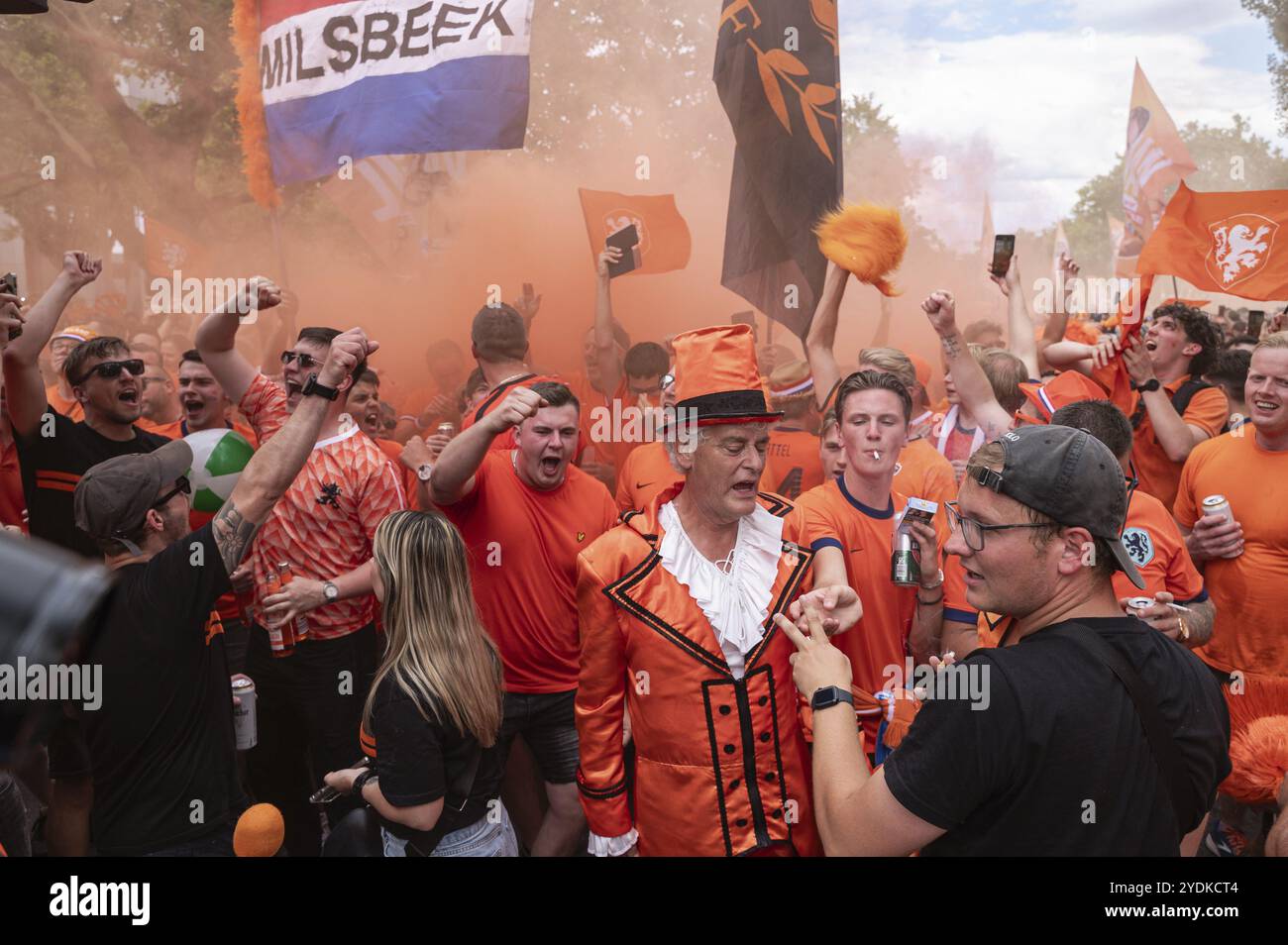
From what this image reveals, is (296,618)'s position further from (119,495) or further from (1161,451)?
(1161,451)

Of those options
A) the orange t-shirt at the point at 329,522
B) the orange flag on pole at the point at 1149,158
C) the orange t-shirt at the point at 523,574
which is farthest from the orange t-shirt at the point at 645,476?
the orange flag on pole at the point at 1149,158

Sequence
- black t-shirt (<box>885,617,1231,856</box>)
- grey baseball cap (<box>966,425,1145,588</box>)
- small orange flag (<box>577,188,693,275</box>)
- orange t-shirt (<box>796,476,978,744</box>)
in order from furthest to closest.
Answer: small orange flag (<box>577,188,693,275</box>), orange t-shirt (<box>796,476,978,744</box>), grey baseball cap (<box>966,425,1145,588</box>), black t-shirt (<box>885,617,1231,856</box>)

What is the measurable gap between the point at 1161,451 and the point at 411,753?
177 inches

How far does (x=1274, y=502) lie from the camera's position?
4.59 m

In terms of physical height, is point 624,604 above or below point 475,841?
above

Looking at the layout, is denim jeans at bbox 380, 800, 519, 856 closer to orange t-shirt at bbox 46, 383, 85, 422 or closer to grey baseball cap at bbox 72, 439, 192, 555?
grey baseball cap at bbox 72, 439, 192, 555

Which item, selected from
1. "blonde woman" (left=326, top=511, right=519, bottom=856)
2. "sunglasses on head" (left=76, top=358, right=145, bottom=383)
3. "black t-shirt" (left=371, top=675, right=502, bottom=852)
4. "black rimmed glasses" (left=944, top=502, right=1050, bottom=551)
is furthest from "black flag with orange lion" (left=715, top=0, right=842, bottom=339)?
"black rimmed glasses" (left=944, top=502, right=1050, bottom=551)

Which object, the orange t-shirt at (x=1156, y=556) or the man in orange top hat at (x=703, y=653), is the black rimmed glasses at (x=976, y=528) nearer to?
the man in orange top hat at (x=703, y=653)

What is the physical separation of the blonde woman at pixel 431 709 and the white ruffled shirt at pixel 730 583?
17.6 inches

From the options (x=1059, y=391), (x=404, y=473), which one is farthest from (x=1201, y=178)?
(x=404, y=473)

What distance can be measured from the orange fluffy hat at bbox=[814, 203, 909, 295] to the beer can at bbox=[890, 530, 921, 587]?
6.39 ft

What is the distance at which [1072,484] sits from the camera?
2.17m

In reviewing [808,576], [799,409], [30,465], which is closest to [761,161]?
[799,409]

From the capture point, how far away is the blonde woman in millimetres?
3020
